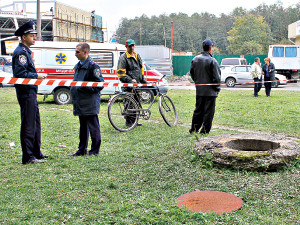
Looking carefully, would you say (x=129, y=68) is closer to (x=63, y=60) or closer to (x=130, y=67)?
(x=130, y=67)

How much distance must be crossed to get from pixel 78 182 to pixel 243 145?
2514 millimetres

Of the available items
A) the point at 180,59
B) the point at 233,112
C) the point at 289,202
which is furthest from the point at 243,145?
the point at 180,59

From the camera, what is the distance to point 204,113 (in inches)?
276

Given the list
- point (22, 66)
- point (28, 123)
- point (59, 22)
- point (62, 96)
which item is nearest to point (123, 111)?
point (28, 123)

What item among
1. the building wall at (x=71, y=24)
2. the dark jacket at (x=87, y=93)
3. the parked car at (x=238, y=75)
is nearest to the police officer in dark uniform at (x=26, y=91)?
the dark jacket at (x=87, y=93)

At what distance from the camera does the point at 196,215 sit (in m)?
3.33

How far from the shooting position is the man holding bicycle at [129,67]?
806cm

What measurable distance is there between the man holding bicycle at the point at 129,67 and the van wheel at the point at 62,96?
20.2 ft

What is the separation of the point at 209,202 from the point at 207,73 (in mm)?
3670

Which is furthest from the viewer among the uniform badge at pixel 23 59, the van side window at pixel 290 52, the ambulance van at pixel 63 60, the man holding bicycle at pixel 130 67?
the van side window at pixel 290 52

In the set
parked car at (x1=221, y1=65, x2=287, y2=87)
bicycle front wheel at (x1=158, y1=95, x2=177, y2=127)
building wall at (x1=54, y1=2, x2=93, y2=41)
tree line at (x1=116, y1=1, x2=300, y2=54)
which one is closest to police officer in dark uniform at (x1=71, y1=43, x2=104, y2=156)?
bicycle front wheel at (x1=158, y1=95, x2=177, y2=127)

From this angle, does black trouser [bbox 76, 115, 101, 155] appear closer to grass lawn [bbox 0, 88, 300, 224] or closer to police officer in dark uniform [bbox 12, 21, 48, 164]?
grass lawn [bbox 0, 88, 300, 224]

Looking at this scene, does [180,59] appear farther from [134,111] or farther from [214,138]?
[214,138]

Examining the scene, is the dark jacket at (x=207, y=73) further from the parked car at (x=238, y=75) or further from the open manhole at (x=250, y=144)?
the parked car at (x=238, y=75)
